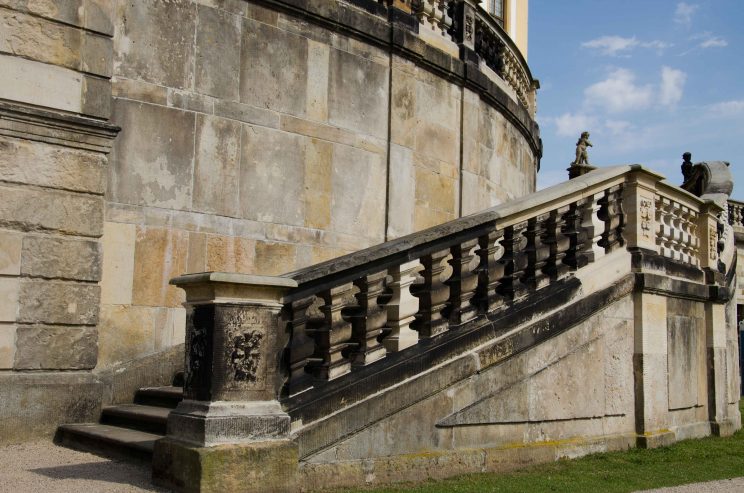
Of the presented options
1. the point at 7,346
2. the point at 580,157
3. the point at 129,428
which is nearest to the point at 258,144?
the point at 7,346

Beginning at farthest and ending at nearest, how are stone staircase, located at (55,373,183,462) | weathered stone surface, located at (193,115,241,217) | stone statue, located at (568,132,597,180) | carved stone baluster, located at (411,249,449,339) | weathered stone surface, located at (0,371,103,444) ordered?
stone statue, located at (568,132,597,180) < weathered stone surface, located at (193,115,241,217) < weathered stone surface, located at (0,371,103,444) < carved stone baluster, located at (411,249,449,339) < stone staircase, located at (55,373,183,462)

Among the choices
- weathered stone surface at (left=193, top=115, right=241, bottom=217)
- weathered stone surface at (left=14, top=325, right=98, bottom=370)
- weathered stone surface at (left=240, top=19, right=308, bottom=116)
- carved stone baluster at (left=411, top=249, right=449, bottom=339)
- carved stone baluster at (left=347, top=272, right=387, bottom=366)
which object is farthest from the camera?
weathered stone surface at (left=240, top=19, right=308, bottom=116)

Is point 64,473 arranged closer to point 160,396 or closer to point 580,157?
A: point 160,396

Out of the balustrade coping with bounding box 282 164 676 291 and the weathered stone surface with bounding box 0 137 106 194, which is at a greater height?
the weathered stone surface with bounding box 0 137 106 194

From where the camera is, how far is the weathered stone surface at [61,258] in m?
7.27

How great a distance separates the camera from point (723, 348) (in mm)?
9609

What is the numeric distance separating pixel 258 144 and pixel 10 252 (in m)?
3.06

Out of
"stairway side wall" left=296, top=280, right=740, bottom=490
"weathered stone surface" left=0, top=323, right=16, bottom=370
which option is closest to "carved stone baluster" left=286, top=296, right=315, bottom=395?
"stairway side wall" left=296, top=280, right=740, bottom=490

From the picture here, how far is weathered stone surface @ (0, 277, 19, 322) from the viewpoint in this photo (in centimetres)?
711

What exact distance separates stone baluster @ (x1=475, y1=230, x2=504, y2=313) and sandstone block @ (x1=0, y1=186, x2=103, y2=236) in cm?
361

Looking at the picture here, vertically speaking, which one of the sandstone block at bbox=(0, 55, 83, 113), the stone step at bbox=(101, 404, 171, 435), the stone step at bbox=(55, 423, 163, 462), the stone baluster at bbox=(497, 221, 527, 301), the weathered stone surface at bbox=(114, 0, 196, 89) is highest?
the weathered stone surface at bbox=(114, 0, 196, 89)

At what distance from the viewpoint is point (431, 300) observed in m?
6.39

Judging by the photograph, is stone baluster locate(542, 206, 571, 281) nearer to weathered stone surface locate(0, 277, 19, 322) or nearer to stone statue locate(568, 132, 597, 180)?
weathered stone surface locate(0, 277, 19, 322)

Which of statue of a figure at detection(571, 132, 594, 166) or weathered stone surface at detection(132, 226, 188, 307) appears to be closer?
weathered stone surface at detection(132, 226, 188, 307)
